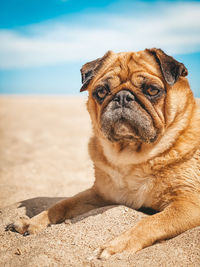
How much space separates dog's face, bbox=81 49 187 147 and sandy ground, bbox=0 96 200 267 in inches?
39.7

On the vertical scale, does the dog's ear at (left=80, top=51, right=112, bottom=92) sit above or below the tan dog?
above

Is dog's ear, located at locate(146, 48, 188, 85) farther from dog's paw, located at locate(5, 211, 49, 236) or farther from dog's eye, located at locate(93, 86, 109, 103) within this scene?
dog's paw, located at locate(5, 211, 49, 236)

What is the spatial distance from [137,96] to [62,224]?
1839mm

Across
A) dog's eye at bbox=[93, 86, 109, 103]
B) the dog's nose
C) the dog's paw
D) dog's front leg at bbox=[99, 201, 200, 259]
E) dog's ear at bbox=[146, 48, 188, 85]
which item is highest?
dog's ear at bbox=[146, 48, 188, 85]

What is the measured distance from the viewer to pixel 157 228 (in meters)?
2.75

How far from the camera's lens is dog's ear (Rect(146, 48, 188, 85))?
3.18 meters

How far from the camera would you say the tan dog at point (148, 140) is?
10.3 ft

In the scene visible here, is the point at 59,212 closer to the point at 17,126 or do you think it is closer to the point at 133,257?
the point at 133,257

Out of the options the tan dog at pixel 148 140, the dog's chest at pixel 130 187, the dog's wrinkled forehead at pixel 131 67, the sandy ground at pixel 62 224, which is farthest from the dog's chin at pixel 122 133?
the sandy ground at pixel 62 224

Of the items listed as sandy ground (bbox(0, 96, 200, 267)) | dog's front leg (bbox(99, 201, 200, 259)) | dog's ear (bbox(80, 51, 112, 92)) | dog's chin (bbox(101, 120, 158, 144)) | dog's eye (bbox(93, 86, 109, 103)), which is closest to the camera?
sandy ground (bbox(0, 96, 200, 267))

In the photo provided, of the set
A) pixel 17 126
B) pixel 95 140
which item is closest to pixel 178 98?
pixel 95 140

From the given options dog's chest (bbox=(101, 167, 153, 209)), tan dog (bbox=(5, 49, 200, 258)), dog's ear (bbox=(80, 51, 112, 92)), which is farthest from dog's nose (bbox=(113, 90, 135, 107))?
dog's chest (bbox=(101, 167, 153, 209))

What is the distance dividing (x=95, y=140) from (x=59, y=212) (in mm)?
1195

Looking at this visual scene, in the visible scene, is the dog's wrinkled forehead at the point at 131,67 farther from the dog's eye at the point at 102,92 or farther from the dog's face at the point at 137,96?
the dog's eye at the point at 102,92
